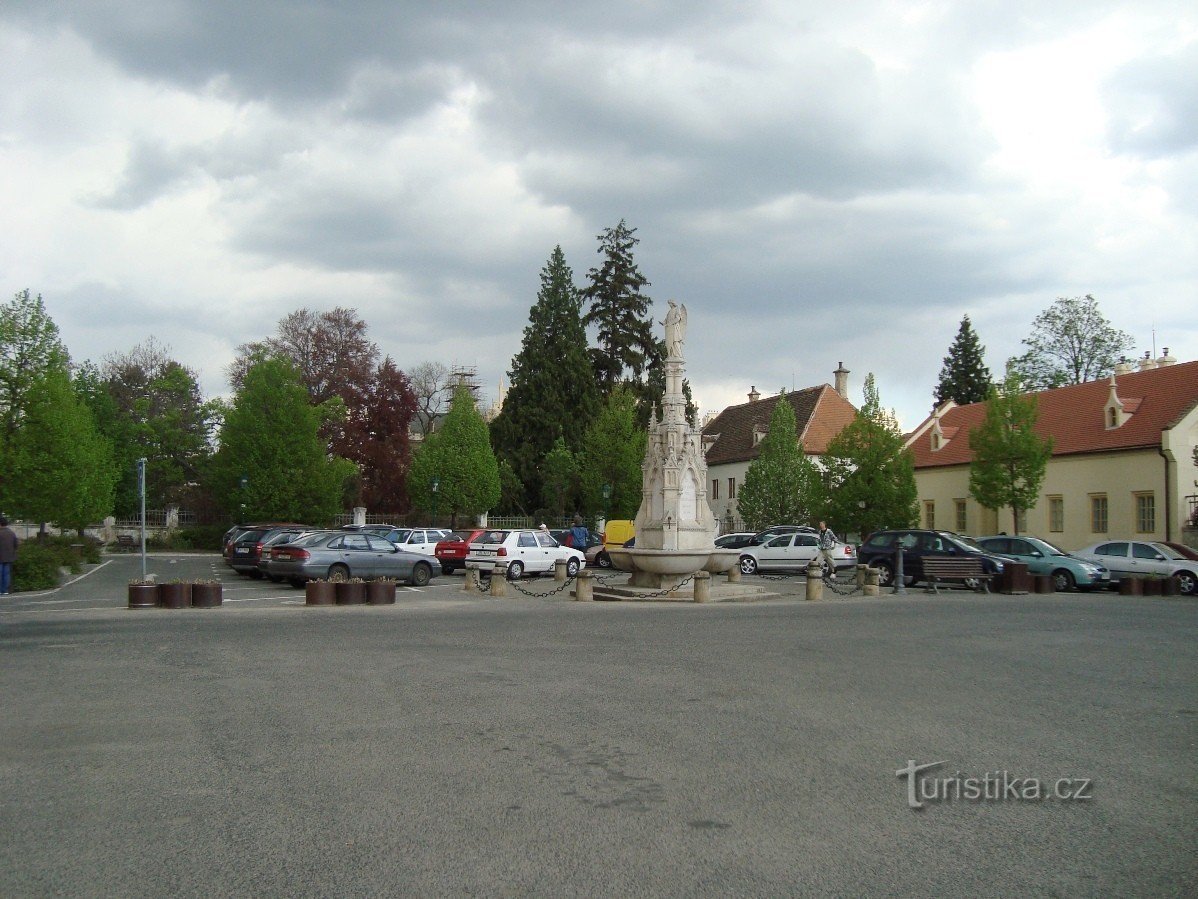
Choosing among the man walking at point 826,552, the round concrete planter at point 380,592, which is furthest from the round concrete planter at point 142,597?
the man walking at point 826,552

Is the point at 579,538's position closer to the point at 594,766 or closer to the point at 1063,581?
the point at 1063,581

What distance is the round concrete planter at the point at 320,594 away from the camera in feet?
69.9

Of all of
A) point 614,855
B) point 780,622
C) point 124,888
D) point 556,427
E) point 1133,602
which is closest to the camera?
point 124,888

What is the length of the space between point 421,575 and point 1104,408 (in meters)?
32.3

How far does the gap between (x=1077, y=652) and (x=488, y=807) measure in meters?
10.1

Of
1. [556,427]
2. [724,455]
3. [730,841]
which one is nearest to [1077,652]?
[730,841]

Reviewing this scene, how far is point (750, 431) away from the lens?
229ft

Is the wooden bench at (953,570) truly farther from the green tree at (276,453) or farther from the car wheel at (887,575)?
the green tree at (276,453)

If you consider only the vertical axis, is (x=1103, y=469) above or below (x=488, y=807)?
above

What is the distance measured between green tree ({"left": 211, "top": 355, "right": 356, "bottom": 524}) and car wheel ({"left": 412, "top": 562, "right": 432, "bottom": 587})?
22.3 m

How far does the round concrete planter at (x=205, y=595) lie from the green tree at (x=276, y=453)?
29.1m

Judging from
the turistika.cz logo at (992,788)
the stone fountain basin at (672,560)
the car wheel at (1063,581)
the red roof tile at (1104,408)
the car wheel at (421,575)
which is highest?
the red roof tile at (1104,408)

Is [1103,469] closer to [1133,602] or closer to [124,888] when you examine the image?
[1133,602]

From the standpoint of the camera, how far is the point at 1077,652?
13.4 m
